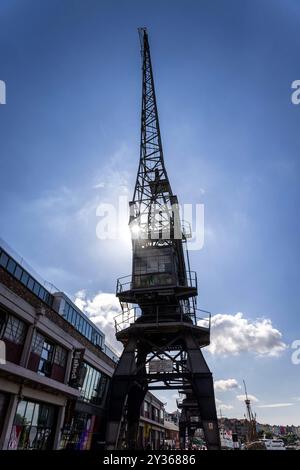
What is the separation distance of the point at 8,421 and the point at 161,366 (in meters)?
9.01

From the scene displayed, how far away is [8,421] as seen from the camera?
1440 cm

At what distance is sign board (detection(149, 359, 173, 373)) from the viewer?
19422 mm

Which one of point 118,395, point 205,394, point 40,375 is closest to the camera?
point 40,375

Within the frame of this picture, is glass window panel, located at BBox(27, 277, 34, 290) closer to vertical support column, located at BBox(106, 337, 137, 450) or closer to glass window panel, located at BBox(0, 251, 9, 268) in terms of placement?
glass window panel, located at BBox(0, 251, 9, 268)

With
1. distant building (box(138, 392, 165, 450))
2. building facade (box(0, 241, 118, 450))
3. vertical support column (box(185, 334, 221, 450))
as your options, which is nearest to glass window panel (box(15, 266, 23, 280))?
building facade (box(0, 241, 118, 450))

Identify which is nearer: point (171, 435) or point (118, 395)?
point (118, 395)

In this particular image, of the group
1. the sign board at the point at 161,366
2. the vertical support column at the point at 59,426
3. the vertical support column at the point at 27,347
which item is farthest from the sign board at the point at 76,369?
the vertical support column at the point at 27,347

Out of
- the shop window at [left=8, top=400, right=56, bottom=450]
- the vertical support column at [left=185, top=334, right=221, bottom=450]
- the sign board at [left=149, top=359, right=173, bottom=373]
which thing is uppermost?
the sign board at [left=149, top=359, right=173, bottom=373]

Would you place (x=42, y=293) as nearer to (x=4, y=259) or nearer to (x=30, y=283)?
(x=30, y=283)

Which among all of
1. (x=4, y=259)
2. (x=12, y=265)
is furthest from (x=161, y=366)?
(x=4, y=259)

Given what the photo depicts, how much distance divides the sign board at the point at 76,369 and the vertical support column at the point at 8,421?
6.10 m

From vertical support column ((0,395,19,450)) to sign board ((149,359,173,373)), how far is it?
320 inches

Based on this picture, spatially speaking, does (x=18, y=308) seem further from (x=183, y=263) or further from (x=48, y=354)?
(x=183, y=263)

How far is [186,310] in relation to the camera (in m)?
24.8
